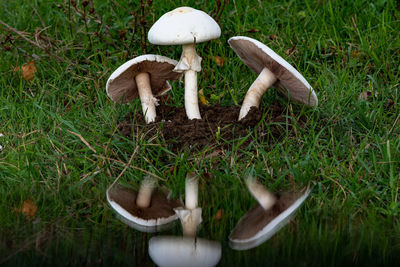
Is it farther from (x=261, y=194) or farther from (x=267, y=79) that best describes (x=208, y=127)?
(x=261, y=194)

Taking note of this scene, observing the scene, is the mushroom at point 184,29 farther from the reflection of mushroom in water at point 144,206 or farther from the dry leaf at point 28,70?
the dry leaf at point 28,70

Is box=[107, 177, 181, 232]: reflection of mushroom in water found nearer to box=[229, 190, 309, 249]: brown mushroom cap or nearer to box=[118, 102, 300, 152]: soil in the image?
box=[229, 190, 309, 249]: brown mushroom cap

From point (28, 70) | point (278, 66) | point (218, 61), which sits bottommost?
point (28, 70)

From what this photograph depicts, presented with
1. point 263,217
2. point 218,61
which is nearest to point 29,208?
point 263,217

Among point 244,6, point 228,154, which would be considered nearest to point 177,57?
point 244,6

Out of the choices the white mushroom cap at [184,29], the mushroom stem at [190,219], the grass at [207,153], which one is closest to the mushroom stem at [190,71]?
the white mushroom cap at [184,29]
